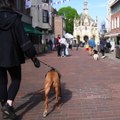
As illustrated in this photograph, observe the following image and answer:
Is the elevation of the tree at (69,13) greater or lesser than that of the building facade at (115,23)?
greater

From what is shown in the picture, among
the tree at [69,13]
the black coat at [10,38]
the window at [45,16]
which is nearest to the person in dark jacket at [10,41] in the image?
the black coat at [10,38]

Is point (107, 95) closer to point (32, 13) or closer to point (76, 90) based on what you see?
point (76, 90)

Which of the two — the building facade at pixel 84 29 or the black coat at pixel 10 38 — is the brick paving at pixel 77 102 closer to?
the black coat at pixel 10 38

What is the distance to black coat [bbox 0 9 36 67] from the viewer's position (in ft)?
21.2

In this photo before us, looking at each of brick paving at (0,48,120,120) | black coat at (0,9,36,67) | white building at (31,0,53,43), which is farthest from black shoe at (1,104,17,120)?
white building at (31,0,53,43)

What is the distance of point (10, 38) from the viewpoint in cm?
653

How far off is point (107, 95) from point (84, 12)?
124839mm

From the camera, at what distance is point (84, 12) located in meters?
133

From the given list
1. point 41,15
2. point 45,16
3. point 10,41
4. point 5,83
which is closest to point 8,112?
point 5,83

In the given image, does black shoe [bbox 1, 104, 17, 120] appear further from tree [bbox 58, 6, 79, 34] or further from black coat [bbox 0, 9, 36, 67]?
tree [bbox 58, 6, 79, 34]

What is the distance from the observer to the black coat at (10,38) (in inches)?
255

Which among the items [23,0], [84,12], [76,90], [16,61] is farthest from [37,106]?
[84,12]

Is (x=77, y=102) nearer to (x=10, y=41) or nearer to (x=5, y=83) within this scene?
(x=5, y=83)

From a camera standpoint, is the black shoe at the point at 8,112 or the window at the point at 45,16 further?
the window at the point at 45,16
